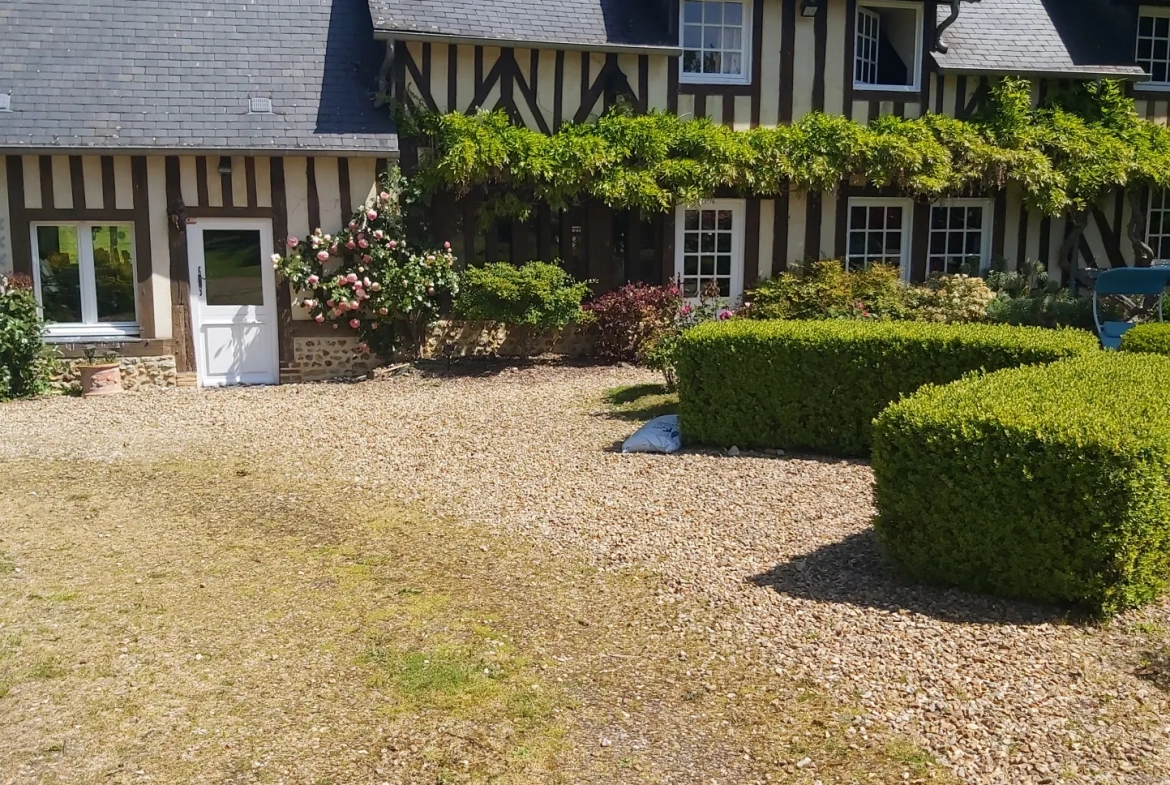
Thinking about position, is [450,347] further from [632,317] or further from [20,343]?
[20,343]

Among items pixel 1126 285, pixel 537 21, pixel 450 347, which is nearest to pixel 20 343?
pixel 450 347

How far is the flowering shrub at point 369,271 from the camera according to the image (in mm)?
11484

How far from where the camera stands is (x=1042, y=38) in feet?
46.0

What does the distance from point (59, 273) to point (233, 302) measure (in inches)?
70.9

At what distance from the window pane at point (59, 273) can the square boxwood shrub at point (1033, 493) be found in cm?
949

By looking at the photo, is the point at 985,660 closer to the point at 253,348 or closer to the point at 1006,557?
the point at 1006,557

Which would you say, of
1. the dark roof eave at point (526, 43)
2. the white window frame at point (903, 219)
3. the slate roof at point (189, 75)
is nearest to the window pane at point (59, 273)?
the slate roof at point (189, 75)

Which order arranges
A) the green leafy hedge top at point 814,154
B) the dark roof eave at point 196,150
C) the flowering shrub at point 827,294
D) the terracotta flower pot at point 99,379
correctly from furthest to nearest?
1. the flowering shrub at point 827,294
2. the green leafy hedge top at point 814,154
3. the terracotta flower pot at point 99,379
4. the dark roof eave at point 196,150

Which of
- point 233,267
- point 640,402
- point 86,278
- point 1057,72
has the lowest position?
point 640,402

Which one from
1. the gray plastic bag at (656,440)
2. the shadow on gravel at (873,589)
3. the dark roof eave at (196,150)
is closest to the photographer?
the shadow on gravel at (873,589)

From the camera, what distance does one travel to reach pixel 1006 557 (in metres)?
4.59

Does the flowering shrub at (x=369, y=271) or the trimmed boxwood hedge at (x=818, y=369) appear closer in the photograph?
the trimmed boxwood hedge at (x=818, y=369)

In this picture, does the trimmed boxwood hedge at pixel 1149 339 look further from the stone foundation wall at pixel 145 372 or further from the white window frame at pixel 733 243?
the stone foundation wall at pixel 145 372

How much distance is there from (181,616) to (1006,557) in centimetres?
366
